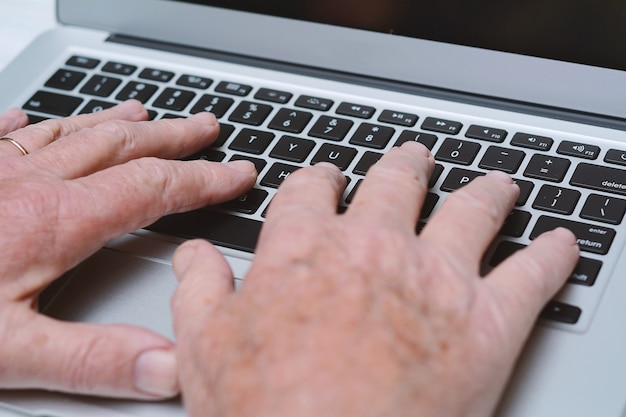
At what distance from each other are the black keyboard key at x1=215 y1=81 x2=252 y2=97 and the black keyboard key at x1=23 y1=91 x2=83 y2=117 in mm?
129

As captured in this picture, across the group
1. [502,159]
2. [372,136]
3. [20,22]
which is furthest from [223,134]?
[20,22]

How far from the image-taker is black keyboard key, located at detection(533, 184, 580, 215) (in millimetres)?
581

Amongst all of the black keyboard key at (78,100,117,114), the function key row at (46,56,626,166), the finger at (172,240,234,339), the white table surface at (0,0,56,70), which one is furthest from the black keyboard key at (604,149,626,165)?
the white table surface at (0,0,56,70)

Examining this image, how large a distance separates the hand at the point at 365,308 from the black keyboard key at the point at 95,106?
0.83 ft

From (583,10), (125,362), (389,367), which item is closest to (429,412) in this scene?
(389,367)

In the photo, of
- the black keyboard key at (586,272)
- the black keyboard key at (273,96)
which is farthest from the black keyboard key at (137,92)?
the black keyboard key at (586,272)

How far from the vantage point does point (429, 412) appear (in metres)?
0.41

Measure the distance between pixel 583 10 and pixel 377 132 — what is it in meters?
0.19

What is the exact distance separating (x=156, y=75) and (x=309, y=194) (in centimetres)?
29

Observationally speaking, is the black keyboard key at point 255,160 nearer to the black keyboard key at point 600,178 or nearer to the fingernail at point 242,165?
the fingernail at point 242,165

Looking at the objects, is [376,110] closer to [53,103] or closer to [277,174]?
[277,174]

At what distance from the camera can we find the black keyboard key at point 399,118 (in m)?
0.68

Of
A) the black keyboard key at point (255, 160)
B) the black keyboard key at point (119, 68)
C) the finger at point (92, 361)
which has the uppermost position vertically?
the black keyboard key at point (119, 68)

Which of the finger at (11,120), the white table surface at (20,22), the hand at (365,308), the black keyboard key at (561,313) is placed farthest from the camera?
the white table surface at (20,22)
